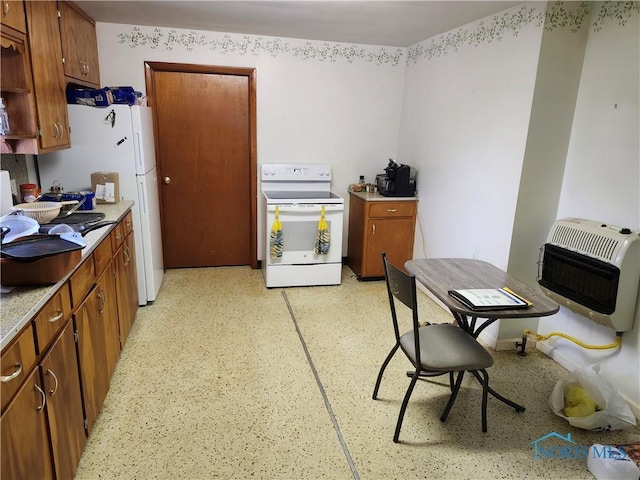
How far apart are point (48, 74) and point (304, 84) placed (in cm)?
219

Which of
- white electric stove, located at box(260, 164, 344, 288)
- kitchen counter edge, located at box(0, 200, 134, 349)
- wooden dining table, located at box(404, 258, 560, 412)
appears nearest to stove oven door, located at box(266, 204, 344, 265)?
white electric stove, located at box(260, 164, 344, 288)

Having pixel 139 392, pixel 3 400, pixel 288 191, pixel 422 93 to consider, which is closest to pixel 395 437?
pixel 139 392

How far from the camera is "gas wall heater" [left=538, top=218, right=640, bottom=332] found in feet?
6.91

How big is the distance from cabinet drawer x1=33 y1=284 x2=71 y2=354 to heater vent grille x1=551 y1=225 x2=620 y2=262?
8.38ft

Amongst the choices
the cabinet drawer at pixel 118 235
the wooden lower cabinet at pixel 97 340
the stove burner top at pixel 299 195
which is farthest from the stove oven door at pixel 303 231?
the wooden lower cabinet at pixel 97 340

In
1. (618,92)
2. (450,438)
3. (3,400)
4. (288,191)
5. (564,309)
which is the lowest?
(450,438)

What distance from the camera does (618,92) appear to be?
2260 millimetres

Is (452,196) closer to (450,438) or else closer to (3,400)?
(450,438)

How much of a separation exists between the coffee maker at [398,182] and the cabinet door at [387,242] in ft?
0.83

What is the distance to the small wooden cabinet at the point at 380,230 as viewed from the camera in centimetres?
382

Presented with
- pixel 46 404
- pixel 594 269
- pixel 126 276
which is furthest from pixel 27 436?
pixel 594 269

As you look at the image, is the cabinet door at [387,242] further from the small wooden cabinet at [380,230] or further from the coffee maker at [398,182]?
the coffee maker at [398,182]

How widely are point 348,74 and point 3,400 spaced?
370cm

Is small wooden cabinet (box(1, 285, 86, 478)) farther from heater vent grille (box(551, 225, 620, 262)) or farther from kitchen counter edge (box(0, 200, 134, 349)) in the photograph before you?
heater vent grille (box(551, 225, 620, 262))
